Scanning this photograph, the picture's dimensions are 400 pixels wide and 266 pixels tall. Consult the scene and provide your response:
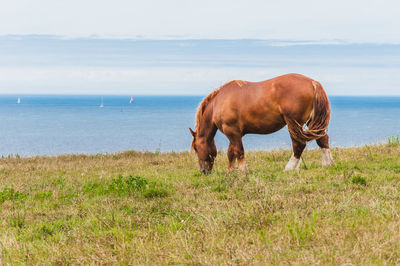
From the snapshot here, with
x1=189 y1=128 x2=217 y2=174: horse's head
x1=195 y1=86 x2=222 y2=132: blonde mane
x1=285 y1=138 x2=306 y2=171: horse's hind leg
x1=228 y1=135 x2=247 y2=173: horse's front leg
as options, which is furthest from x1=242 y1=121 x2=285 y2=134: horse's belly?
x1=195 y1=86 x2=222 y2=132: blonde mane

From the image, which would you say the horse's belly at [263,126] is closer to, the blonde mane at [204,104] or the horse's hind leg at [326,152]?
the horse's hind leg at [326,152]

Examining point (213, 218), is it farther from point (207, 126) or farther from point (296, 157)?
point (207, 126)

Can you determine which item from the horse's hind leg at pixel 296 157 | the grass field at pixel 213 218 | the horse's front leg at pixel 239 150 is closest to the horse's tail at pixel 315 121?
the horse's hind leg at pixel 296 157

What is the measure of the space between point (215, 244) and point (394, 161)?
23.1 ft

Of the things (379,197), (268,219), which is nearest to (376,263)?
(268,219)

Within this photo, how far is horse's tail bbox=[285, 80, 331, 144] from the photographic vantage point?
8.46 metres

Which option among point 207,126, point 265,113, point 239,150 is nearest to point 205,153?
point 207,126

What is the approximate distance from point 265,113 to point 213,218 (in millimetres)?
4375

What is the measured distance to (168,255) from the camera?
4059mm

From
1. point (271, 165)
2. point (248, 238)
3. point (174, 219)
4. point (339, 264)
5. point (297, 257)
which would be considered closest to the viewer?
point (339, 264)

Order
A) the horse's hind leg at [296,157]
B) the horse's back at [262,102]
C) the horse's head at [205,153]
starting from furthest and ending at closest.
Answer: the horse's head at [205,153], the horse's hind leg at [296,157], the horse's back at [262,102]

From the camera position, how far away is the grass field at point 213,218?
13.1 ft

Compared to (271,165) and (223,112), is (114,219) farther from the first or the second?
(271,165)

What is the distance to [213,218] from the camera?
4.96 metres
